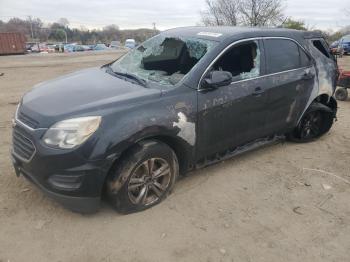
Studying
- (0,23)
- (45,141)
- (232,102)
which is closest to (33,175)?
(45,141)

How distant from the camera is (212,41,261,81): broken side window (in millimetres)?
4435

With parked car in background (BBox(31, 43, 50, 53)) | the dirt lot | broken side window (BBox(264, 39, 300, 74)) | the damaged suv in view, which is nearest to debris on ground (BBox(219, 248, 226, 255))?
the dirt lot

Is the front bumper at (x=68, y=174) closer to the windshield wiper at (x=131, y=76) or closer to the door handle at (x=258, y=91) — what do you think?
the windshield wiper at (x=131, y=76)

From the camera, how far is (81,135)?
3.31 m

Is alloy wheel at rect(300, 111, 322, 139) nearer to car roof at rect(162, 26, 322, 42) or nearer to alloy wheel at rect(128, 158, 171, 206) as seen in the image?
car roof at rect(162, 26, 322, 42)

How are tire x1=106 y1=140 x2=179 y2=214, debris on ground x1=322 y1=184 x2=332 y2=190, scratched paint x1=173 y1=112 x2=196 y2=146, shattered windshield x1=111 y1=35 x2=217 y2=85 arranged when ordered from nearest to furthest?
tire x1=106 y1=140 x2=179 y2=214 < scratched paint x1=173 y1=112 x2=196 y2=146 < shattered windshield x1=111 y1=35 x2=217 y2=85 < debris on ground x1=322 y1=184 x2=332 y2=190

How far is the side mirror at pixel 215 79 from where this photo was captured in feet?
13.2

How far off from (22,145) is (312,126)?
4307mm

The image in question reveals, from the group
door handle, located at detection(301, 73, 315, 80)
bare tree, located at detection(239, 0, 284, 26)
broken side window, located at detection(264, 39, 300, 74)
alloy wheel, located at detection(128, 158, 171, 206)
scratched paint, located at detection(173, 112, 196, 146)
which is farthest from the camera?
bare tree, located at detection(239, 0, 284, 26)

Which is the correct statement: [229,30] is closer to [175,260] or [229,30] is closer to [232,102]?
[232,102]

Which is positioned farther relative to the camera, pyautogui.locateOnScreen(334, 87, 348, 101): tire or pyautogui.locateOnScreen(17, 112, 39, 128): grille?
pyautogui.locateOnScreen(334, 87, 348, 101): tire

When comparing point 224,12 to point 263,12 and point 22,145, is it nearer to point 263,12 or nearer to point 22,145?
point 263,12

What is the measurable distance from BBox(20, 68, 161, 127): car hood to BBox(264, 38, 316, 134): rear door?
1.77m

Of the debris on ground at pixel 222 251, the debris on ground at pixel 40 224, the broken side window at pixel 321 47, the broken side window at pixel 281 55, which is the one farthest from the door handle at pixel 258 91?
the debris on ground at pixel 40 224
